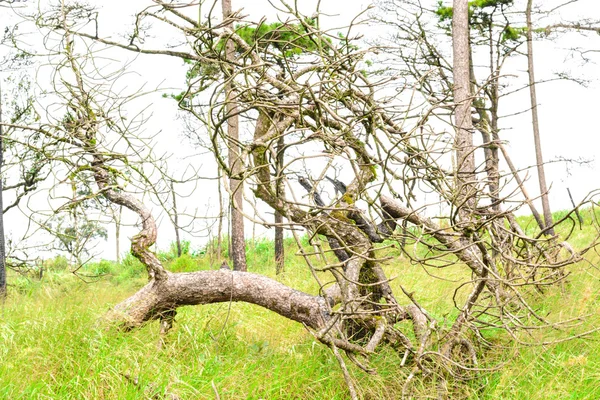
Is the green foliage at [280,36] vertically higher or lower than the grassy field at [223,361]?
higher

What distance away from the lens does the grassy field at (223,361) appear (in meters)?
5.27

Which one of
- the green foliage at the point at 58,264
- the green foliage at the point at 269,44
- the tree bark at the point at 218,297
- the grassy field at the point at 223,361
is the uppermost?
the green foliage at the point at 269,44

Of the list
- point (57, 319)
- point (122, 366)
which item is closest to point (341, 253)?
point (122, 366)

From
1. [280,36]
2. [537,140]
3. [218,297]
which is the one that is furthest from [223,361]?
[537,140]

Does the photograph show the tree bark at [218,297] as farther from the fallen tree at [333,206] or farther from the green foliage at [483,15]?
the green foliage at [483,15]

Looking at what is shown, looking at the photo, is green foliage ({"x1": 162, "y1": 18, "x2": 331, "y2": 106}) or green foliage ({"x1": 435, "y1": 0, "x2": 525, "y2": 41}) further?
green foliage ({"x1": 435, "y1": 0, "x2": 525, "y2": 41})

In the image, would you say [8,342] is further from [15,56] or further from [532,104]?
[532,104]

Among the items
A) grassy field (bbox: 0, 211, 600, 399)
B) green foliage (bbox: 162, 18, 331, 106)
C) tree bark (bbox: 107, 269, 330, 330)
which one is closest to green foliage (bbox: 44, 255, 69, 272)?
green foliage (bbox: 162, 18, 331, 106)

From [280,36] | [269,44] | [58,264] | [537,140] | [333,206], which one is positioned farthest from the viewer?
[58,264]

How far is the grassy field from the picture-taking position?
5.27 m

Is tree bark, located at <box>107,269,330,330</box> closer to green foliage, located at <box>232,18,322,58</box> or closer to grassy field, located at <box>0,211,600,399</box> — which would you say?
grassy field, located at <box>0,211,600,399</box>

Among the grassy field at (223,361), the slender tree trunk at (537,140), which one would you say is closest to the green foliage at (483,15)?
the slender tree trunk at (537,140)

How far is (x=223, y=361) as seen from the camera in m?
6.11

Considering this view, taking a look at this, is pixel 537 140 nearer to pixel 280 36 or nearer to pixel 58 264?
pixel 280 36
